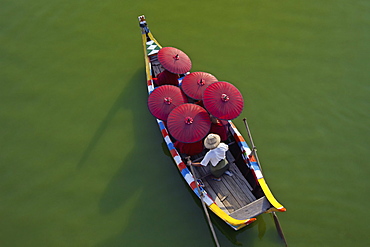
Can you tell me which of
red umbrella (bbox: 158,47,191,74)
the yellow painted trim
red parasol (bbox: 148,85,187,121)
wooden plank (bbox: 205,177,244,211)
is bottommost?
wooden plank (bbox: 205,177,244,211)

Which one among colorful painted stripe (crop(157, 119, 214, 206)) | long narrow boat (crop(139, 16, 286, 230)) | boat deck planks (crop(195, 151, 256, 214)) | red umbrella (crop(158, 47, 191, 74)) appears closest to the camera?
long narrow boat (crop(139, 16, 286, 230))

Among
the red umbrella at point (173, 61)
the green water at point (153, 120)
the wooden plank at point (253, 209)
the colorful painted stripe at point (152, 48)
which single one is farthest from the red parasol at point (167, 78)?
the wooden plank at point (253, 209)

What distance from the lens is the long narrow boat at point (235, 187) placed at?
5859 millimetres

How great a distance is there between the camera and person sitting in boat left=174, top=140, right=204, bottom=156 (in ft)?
21.7

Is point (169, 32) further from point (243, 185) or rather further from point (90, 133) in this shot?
point (243, 185)

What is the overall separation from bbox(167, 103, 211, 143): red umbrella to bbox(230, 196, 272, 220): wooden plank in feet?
5.71

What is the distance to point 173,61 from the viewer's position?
23.5 ft

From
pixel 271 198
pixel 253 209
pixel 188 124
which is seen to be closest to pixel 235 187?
pixel 253 209

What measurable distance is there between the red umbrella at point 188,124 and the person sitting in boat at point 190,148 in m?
0.57

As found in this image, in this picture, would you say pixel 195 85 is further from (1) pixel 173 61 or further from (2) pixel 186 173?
(2) pixel 186 173

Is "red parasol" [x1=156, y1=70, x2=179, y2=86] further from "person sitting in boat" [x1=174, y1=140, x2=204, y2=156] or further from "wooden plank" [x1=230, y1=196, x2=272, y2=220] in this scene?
"wooden plank" [x1=230, y1=196, x2=272, y2=220]

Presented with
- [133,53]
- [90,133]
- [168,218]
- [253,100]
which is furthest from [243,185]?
[133,53]

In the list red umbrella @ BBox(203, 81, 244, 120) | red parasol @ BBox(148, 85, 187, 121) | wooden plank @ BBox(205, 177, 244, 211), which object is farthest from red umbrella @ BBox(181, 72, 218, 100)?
wooden plank @ BBox(205, 177, 244, 211)

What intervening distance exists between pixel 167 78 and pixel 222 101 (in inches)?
86.8
